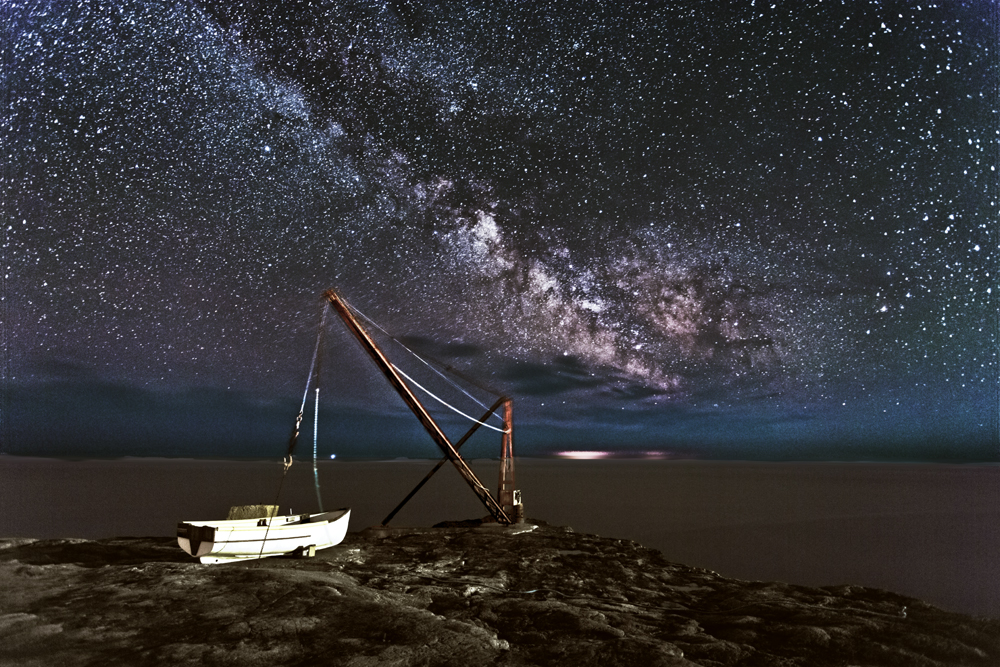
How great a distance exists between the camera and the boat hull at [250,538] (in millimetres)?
23969

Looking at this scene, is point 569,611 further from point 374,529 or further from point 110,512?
point 110,512

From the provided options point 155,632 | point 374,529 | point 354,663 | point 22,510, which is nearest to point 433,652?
point 354,663

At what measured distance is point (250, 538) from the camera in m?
25.1

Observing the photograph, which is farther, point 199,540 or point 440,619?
point 199,540

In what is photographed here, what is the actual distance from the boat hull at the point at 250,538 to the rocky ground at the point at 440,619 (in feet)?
2.91

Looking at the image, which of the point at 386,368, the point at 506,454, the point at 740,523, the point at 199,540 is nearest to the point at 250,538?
the point at 199,540

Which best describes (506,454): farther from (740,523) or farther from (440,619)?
(740,523)

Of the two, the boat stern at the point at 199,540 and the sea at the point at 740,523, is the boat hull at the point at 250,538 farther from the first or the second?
the sea at the point at 740,523

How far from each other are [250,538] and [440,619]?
12.9 meters

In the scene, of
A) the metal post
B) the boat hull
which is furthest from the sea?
the boat hull

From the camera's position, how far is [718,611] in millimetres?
19656

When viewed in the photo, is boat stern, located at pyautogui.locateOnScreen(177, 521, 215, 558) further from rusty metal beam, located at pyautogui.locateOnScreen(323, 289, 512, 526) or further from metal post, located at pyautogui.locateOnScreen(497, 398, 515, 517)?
metal post, located at pyautogui.locateOnScreen(497, 398, 515, 517)

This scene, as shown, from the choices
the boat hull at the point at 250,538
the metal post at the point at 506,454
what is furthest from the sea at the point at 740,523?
the boat hull at the point at 250,538

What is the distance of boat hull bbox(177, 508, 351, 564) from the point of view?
24.0m
